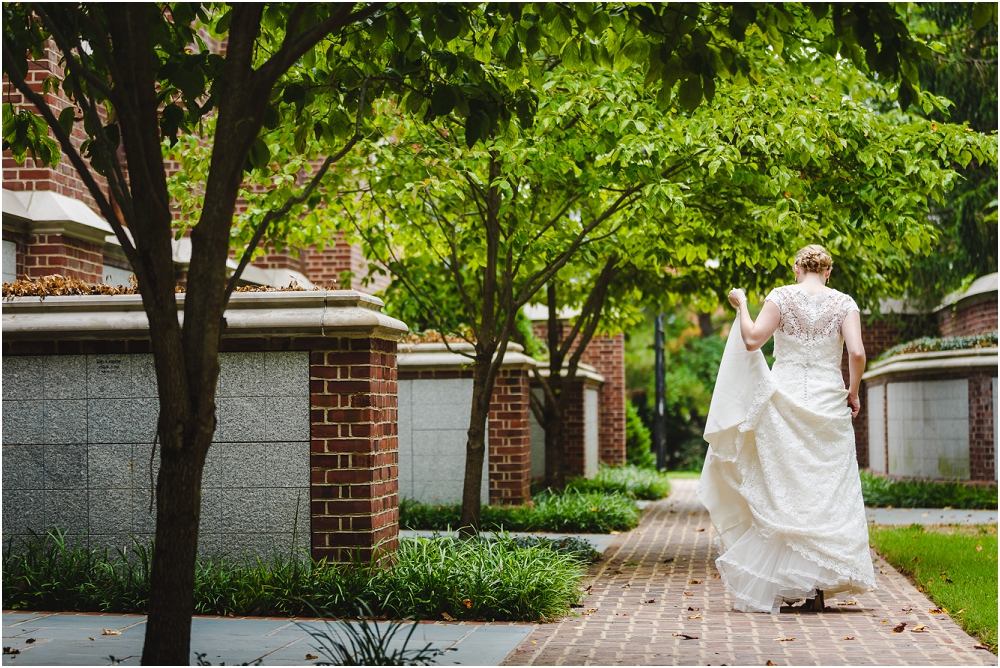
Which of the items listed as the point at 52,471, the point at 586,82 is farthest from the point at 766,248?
the point at 52,471

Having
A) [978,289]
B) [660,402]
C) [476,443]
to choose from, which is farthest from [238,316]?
[660,402]

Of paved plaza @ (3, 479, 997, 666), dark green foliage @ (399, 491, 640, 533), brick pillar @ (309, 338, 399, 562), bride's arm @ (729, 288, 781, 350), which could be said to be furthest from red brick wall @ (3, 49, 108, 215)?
bride's arm @ (729, 288, 781, 350)

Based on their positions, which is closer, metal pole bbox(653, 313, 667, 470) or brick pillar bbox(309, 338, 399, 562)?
brick pillar bbox(309, 338, 399, 562)

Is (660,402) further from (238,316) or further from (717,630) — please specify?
(717,630)

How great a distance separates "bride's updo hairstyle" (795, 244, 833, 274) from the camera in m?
7.19

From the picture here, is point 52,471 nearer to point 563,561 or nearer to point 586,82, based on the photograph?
point 563,561

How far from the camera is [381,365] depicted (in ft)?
24.1

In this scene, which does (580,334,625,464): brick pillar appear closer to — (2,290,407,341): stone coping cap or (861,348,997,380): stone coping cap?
(861,348,997,380): stone coping cap

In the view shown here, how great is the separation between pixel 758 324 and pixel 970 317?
1534 cm

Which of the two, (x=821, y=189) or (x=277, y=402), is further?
(x=821, y=189)

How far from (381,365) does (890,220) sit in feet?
13.6

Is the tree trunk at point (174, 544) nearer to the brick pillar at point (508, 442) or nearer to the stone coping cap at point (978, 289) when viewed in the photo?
the brick pillar at point (508, 442)

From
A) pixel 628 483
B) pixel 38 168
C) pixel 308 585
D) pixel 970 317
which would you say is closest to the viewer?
pixel 308 585

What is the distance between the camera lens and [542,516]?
11.2 metres
